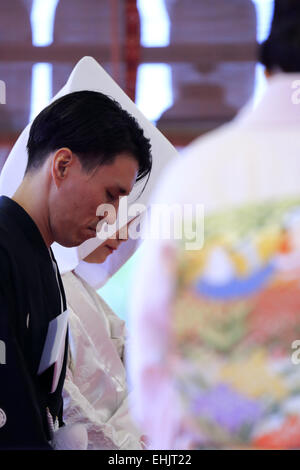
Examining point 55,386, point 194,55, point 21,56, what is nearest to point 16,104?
point 21,56

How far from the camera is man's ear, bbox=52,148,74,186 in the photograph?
128 centimetres

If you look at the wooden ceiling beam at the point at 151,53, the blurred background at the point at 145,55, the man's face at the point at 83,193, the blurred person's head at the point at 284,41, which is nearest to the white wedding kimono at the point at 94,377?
the blurred background at the point at 145,55

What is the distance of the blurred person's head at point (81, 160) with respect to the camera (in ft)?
4.20

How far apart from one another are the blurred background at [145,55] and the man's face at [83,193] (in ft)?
0.67

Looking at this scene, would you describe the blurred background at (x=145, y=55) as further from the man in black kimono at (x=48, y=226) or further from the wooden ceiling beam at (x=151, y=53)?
the man in black kimono at (x=48, y=226)

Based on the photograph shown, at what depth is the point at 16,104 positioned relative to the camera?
1.52 m

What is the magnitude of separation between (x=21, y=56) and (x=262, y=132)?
0.97 meters

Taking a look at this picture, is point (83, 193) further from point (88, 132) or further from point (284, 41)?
point (284, 41)

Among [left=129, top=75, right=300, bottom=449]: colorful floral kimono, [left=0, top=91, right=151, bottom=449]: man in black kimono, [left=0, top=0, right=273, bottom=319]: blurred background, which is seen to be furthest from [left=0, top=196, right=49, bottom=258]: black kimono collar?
[left=129, top=75, right=300, bottom=449]: colorful floral kimono

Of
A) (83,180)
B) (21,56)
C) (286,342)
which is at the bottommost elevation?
(286,342)

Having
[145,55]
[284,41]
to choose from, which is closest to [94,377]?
[145,55]

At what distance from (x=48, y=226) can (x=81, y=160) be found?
135 millimetres

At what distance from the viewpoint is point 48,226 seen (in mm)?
1307

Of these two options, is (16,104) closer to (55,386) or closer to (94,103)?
(94,103)
